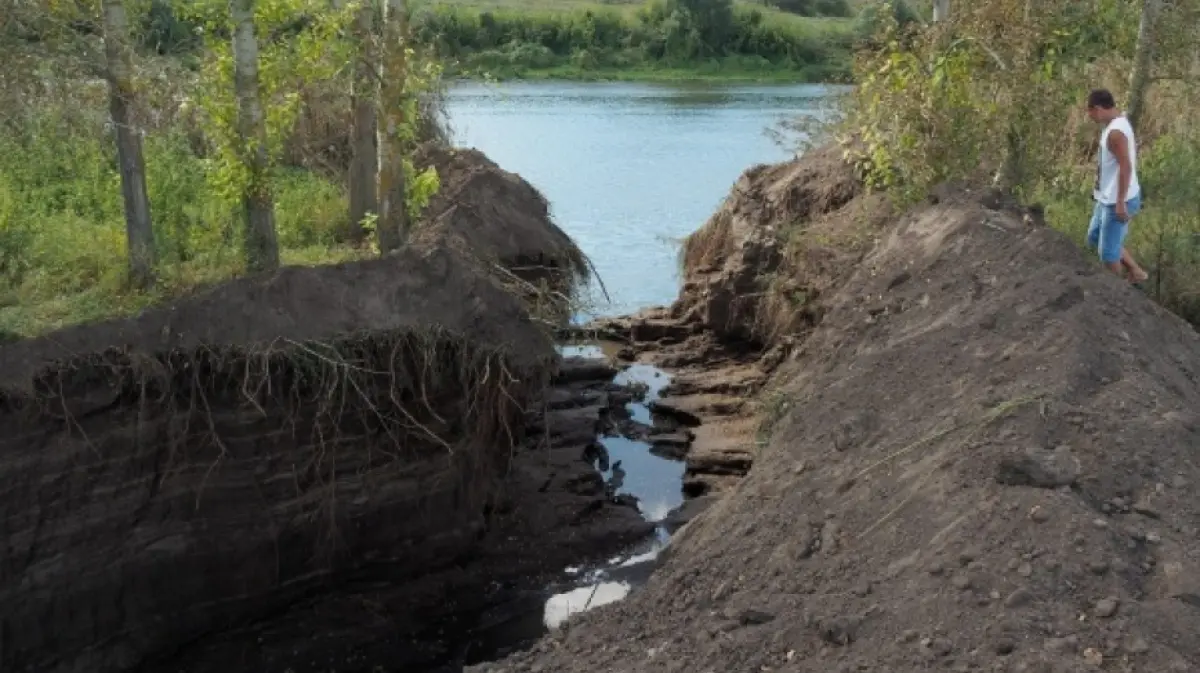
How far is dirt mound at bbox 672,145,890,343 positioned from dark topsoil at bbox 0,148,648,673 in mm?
3902

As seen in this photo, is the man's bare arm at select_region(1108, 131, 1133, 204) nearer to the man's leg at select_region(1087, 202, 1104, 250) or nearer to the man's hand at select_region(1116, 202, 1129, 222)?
the man's hand at select_region(1116, 202, 1129, 222)

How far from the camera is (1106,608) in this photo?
17.6 feet

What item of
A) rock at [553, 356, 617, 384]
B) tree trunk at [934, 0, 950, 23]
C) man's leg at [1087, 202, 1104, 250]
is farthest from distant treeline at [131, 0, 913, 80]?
man's leg at [1087, 202, 1104, 250]

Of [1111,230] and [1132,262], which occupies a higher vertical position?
[1111,230]

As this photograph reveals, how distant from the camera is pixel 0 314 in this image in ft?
31.8

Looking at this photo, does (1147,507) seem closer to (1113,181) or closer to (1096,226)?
(1113,181)

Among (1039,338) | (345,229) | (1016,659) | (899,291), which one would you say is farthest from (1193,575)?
(345,229)

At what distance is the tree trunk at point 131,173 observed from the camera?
10320 millimetres

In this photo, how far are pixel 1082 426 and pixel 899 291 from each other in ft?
12.5

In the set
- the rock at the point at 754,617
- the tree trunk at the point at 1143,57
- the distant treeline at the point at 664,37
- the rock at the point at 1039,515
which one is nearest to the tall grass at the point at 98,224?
the rock at the point at 754,617

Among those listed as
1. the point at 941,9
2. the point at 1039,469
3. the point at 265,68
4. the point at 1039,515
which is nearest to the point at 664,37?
the point at 941,9

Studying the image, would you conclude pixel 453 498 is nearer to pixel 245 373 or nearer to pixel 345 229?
pixel 245 373

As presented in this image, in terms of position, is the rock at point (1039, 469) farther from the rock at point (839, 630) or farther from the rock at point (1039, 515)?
the rock at point (839, 630)

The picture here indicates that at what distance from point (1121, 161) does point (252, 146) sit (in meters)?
7.55
